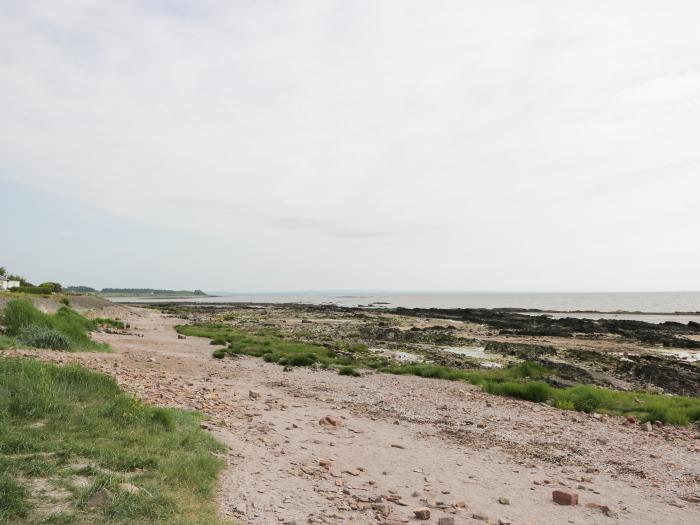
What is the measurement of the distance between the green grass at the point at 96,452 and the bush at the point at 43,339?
9.69 m

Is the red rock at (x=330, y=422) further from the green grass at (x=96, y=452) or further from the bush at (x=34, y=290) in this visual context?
the bush at (x=34, y=290)

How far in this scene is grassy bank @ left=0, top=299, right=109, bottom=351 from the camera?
18453 mm

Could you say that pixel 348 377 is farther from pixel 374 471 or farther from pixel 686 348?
pixel 686 348

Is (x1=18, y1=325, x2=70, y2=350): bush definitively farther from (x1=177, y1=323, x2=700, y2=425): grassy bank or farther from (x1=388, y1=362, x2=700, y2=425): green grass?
(x1=388, y1=362, x2=700, y2=425): green grass

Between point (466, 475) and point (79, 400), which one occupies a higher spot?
point (79, 400)

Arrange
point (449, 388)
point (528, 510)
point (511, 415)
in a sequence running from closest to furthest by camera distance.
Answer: point (528, 510), point (511, 415), point (449, 388)

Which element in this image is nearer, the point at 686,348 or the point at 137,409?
the point at 137,409

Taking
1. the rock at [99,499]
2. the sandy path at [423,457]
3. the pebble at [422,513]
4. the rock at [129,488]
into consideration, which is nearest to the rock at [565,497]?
the sandy path at [423,457]

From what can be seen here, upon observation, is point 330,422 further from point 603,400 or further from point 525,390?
point 603,400

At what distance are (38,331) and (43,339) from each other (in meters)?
1.04

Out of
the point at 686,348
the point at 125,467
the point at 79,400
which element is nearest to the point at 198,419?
the point at 79,400

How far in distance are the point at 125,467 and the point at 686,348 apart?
46421 millimetres

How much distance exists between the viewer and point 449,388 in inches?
714

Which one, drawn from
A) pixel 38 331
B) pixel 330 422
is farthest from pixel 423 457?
pixel 38 331
